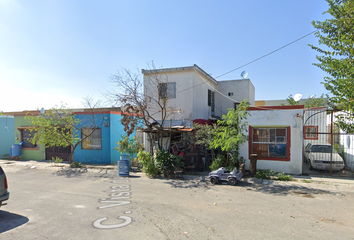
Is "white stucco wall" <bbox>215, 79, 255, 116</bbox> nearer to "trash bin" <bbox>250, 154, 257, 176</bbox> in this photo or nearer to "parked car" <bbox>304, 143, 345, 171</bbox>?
"parked car" <bbox>304, 143, 345, 171</bbox>

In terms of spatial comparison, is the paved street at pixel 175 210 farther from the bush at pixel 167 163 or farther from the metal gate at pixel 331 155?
the metal gate at pixel 331 155

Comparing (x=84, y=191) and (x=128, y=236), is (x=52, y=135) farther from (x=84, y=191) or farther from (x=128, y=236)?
(x=128, y=236)

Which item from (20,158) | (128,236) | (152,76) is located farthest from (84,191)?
(20,158)

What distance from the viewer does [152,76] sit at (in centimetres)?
1490

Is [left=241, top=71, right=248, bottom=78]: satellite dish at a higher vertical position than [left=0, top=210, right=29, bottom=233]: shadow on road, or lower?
higher

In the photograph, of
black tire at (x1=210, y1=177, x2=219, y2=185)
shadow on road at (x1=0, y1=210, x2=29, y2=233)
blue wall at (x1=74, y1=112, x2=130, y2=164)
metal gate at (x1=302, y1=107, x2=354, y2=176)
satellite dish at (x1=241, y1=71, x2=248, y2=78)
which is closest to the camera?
shadow on road at (x1=0, y1=210, x2=29, y2=233)

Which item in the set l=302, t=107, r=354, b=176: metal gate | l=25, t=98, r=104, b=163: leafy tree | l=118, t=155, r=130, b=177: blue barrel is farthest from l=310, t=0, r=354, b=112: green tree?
l=25, t=98, r=104, b=163: leafy tree

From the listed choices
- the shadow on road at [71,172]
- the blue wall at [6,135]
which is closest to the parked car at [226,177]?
the shadow on road at [71,172]

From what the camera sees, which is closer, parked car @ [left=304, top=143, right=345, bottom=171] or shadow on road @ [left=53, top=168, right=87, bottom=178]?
parked car @ [left=304, top=143, right=345, bottom=171]

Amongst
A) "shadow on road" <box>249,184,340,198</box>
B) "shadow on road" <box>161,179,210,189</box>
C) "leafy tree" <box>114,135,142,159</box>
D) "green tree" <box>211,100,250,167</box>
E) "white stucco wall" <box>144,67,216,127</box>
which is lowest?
"shadow on road" <box>161,179,210,189</box>

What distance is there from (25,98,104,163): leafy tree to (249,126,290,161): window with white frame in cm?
982

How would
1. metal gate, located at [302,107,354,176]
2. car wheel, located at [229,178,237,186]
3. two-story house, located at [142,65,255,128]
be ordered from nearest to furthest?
car wheel, located at [229,178,237,186] < metal gate, located at [302,107,354,176] < two-story house, located at [142,65,255,128]

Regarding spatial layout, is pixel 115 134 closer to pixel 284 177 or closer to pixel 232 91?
pixel 232 91

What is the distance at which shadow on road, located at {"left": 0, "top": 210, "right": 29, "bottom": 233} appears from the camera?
5.38 metres
